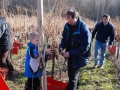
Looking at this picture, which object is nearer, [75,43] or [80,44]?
[80,44]

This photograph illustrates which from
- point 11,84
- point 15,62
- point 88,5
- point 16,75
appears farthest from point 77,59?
point 88,5

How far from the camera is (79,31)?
3.30 metres

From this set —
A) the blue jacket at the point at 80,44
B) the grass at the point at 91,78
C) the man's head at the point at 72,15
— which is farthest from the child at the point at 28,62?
the grass at the point at 91,78

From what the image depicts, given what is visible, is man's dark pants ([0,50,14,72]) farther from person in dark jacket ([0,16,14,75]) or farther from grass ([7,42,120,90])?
grass ([7,42,120,90])

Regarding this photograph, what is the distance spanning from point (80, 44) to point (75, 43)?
0.13 meters

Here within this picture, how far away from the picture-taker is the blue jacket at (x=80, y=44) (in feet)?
10.7

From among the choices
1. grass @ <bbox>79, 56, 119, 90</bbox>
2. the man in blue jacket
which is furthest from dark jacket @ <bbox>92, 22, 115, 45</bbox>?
the man in blue jacket

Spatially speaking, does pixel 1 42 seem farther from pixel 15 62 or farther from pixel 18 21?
pixel 18 21

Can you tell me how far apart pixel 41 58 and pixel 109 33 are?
3.28 metres

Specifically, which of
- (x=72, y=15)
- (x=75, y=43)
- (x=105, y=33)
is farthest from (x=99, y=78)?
(x=72, y=15)

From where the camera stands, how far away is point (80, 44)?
331 centimetres

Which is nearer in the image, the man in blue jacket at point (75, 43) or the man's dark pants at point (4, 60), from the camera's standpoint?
the man in blue jacket at point (75, 43)

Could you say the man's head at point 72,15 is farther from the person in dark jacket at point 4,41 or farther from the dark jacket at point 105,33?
the dark jacket at point 105,33

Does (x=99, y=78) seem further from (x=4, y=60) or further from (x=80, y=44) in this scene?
(x=4, y=60)
